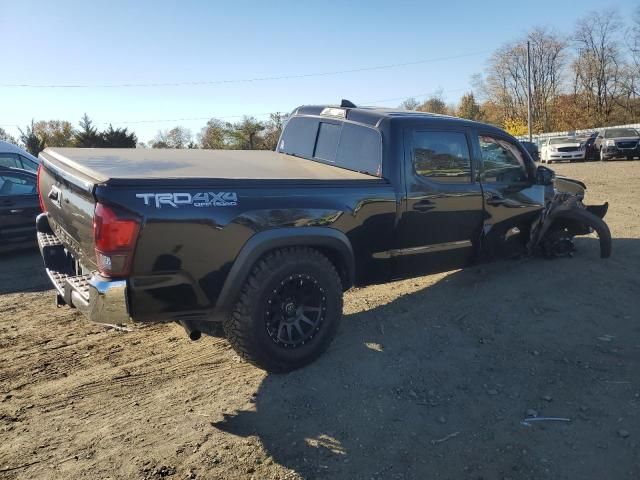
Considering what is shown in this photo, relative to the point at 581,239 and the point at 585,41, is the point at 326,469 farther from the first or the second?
the point at 585,41

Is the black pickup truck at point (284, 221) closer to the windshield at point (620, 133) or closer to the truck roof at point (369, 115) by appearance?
the truck roof at point (369, 115)

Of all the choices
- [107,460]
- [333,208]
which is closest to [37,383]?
[107,460]

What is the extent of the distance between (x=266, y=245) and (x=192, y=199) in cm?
60

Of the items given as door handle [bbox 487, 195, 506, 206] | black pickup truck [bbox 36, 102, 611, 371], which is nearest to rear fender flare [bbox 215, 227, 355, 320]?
black pickup truck [bbox 36, 102, 611, 371]

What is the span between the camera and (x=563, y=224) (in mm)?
6160

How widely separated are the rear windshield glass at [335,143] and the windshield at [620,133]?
25.3 m

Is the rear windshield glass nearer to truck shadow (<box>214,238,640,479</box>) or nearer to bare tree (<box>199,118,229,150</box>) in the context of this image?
truck shadow (<box>214,238,640,479</box>)

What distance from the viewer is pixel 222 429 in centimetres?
315

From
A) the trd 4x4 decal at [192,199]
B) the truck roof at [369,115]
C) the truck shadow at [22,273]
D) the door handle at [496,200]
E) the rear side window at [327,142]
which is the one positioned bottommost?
the truck shadow at [22,273]

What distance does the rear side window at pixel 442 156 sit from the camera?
4438mm

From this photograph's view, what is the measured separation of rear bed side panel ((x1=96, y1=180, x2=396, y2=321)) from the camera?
301cm

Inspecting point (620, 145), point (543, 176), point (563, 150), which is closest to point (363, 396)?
point (543, 176)

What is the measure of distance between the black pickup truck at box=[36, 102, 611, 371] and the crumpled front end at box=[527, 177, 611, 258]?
0.55 feet

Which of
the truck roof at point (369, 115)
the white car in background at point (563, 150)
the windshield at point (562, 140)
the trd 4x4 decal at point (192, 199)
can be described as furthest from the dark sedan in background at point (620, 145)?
the trd 4x4 decal at point (192, 199)
